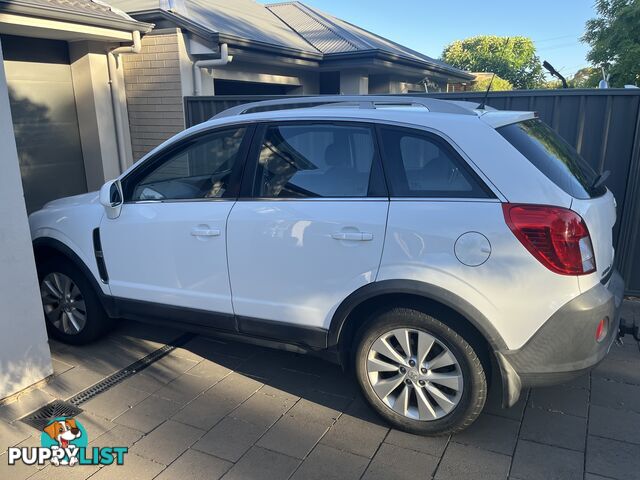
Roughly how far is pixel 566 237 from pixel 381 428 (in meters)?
1.54

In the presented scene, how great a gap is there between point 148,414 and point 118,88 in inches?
223

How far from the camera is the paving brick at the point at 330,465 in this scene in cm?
283

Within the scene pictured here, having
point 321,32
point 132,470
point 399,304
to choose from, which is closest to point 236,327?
point 132,470

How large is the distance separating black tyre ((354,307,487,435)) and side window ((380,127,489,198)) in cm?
68

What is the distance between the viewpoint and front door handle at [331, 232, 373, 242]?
3.00m

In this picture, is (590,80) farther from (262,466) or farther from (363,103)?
(262,466)

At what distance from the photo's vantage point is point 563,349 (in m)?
2.77

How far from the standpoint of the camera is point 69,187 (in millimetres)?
7406

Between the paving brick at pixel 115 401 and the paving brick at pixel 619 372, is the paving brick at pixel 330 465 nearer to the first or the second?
the paving brick at pixel 115 401

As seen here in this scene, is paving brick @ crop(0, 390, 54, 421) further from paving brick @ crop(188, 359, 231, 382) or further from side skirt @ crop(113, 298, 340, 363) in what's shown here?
paving brick @ crop(188, 359, 231, 382)

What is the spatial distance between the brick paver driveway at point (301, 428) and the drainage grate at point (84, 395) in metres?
0.06

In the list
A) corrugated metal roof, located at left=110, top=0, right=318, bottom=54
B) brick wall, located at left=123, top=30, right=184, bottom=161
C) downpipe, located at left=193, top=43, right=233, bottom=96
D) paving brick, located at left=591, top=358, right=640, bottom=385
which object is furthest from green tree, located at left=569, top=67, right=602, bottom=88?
paving brick, located at left=591, top=358, right=640, bottom=385

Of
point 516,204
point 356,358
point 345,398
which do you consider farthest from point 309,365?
point 516,204

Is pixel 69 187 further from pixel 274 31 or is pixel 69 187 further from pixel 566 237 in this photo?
pixel 566 237
